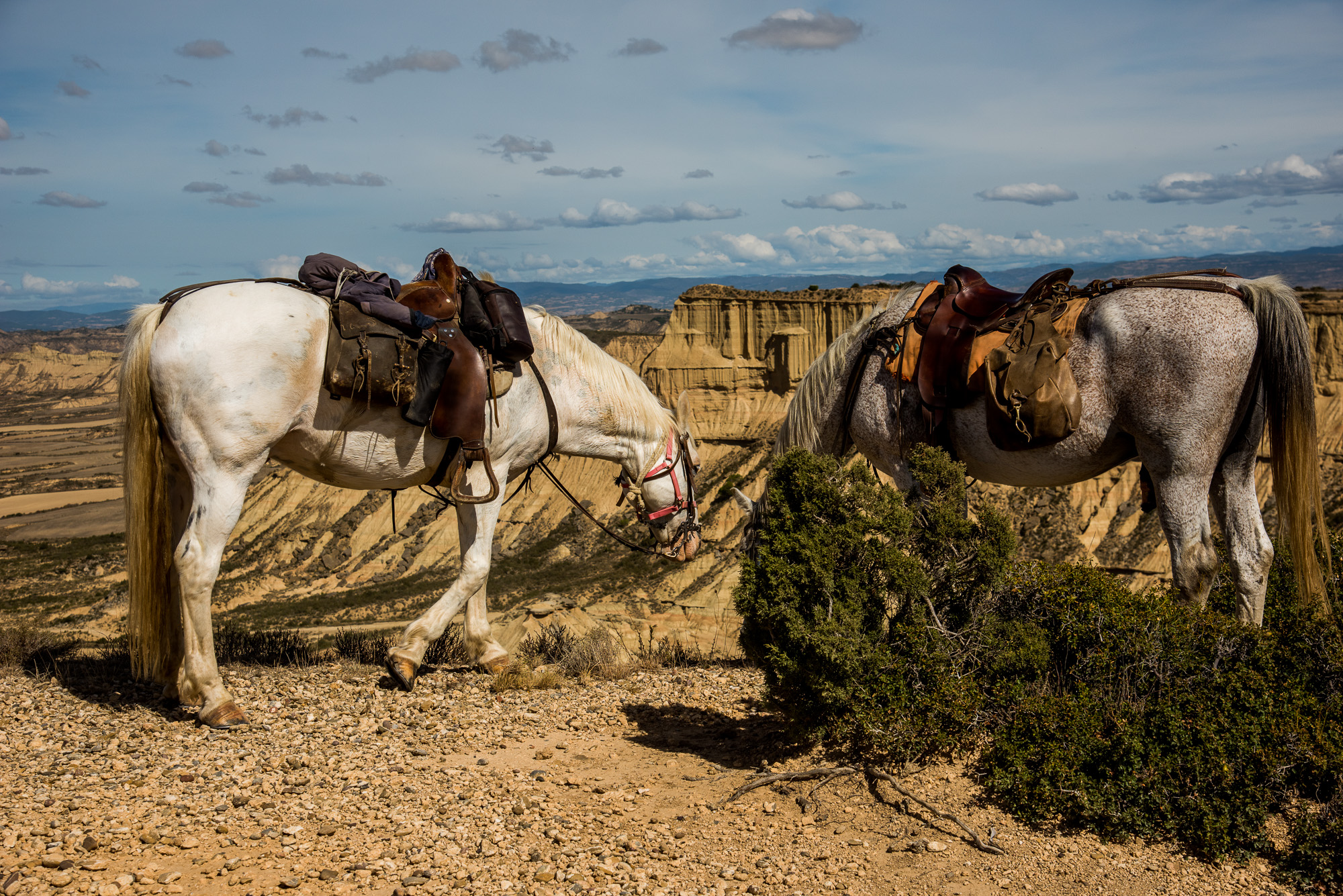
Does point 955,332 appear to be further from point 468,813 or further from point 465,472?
point 468,813

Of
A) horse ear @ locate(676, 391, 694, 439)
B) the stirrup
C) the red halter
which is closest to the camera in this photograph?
the stirrup

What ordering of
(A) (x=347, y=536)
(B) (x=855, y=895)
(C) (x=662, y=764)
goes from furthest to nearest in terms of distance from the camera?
(A) (x=347, y=536), (C) (x=662, y=764), (B) (x=855, y=895)

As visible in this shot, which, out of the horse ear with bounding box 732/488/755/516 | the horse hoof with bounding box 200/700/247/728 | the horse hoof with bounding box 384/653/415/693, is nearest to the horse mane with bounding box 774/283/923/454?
the horse ear with bounding box 732/488/755/516

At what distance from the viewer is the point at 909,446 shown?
19.3 feet

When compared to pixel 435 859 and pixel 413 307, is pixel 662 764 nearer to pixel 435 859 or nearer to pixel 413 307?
pixel 435 859

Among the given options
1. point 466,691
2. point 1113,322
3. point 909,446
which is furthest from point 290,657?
point 1113,322

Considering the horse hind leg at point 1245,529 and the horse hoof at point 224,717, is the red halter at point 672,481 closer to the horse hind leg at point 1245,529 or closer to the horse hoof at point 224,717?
the horse hoof at point 224,717

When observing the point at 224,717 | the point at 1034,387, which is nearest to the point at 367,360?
the point at 224,717

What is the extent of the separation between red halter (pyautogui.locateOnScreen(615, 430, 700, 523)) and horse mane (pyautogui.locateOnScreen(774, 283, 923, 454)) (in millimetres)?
1101

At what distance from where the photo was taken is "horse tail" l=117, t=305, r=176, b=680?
5367 millimetres

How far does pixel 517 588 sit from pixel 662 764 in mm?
35028

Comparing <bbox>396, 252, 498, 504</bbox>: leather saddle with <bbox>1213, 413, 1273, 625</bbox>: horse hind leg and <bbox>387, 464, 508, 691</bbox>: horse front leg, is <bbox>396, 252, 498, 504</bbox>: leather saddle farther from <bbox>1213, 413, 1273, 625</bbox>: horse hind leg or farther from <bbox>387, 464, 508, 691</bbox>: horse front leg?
<bbox>1213, 413, 1273, 625</bbox>: horse hind leg

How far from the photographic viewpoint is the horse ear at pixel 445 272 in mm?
6239

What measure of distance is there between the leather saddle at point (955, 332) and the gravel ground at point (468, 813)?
225 centimetres
